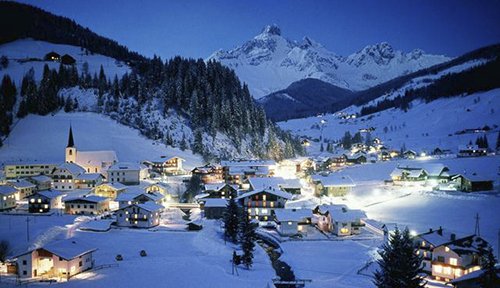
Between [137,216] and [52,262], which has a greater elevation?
[137,216]

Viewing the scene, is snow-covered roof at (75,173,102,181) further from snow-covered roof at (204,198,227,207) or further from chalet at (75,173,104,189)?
snow-covered roof at (204,198,227,207)

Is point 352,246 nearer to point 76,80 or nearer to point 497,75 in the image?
point 76,80

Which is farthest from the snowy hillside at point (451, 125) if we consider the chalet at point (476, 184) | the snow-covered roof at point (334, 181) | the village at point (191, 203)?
the snow-covered roof at point (334, 181)

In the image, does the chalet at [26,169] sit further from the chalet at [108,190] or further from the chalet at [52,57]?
the chalet at [52,57]

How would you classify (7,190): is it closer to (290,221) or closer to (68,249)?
(68,249)

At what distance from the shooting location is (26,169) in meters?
80.6

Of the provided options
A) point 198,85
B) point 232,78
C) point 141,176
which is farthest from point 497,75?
point 141,176

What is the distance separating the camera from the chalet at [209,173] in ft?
279

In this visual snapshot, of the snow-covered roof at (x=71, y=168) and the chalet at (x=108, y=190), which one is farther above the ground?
the snow-covered roof at (x=71, y=168)

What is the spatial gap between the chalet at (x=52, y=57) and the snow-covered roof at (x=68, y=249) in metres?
114

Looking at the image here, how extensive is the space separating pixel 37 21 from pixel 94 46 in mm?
39925

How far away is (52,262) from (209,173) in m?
49.2

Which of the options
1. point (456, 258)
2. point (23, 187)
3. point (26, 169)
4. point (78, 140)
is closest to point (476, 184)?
point (456, 258)

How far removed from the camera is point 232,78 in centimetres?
13938
